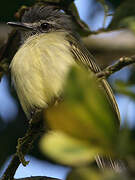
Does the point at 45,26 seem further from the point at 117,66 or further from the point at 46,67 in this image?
the point at 117,66

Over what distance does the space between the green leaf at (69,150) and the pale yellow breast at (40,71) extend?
8.12 feet

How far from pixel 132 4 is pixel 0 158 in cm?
218

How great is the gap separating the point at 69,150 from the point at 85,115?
134 millimetres

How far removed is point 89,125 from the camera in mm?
1332

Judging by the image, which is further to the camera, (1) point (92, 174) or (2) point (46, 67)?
(2) point (46, 67)

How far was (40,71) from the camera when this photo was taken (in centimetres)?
398

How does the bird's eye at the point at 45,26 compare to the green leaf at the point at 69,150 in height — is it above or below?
below

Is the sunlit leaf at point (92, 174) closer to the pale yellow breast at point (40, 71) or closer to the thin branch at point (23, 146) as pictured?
the thin branch at point (23, 146)

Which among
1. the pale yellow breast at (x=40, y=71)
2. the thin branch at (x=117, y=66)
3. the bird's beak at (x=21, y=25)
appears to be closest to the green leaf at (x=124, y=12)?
the pale yellow breast at (x=40, y=71)

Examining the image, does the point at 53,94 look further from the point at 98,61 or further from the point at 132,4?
the point at 98,61

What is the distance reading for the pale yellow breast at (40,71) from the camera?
391cm

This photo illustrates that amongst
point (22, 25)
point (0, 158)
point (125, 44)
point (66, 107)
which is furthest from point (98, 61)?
point (66, 107)

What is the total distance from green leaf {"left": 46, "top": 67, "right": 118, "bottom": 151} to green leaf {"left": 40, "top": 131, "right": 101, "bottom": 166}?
0.08 feet

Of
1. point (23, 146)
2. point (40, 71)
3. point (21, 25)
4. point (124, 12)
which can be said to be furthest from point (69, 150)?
point (21, 25)
